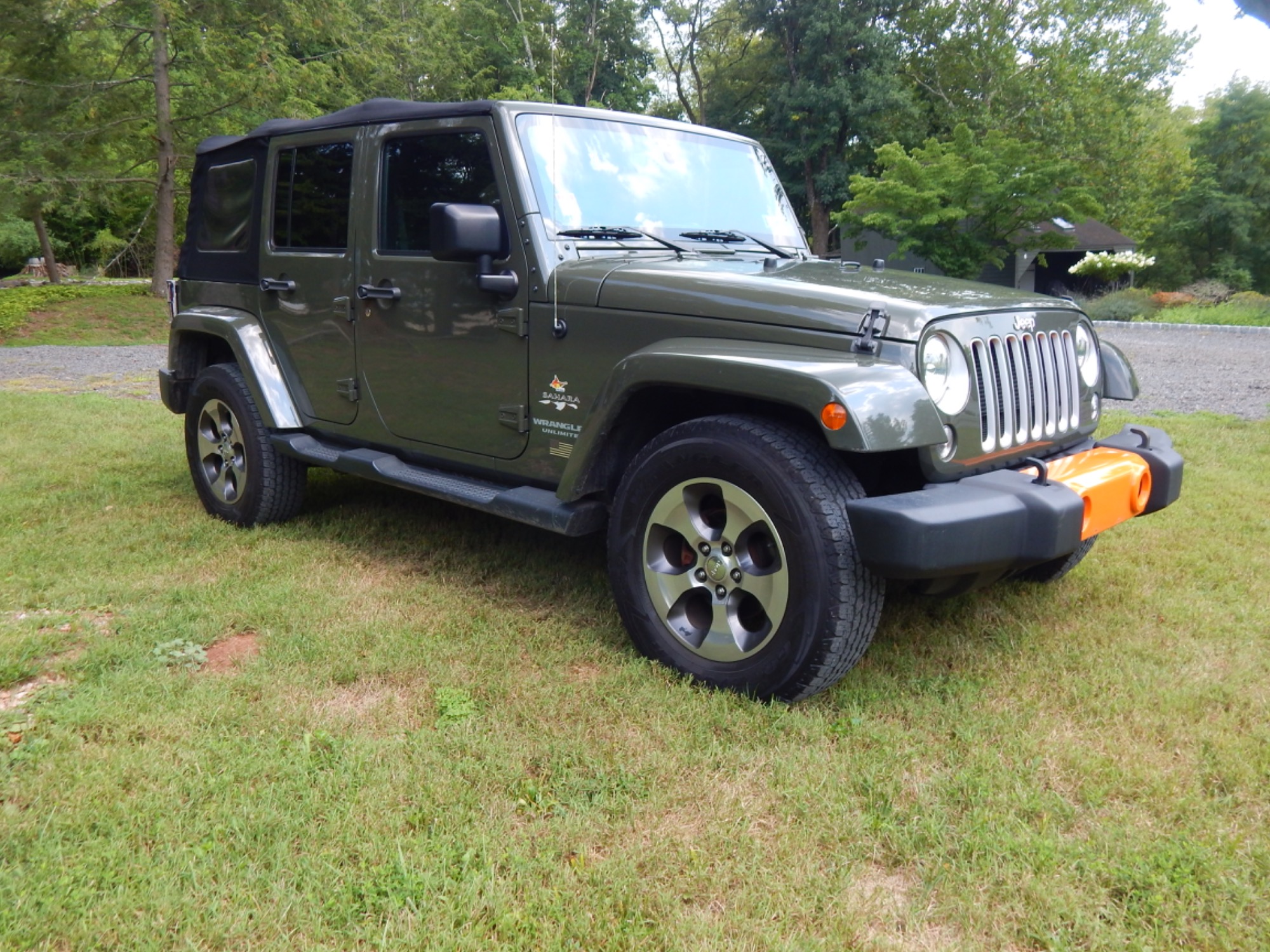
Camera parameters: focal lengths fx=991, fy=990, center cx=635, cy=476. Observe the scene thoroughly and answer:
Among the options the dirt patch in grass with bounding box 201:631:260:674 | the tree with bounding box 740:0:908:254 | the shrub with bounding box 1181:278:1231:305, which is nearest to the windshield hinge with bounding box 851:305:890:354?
the dirt patch in grass with bounding box 201:631:260:674

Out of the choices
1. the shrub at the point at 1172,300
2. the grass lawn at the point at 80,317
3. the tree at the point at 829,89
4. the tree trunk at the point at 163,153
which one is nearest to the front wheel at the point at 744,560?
the grass lawn at the point at 80,317

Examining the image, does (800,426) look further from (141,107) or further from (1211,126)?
(1211,126)

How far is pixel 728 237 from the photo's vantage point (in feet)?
13.4

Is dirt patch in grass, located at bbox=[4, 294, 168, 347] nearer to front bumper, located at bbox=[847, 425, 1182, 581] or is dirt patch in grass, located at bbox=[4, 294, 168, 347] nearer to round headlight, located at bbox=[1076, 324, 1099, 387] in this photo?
round headlight, located at bbox=[1076, 324, 1099, 387]

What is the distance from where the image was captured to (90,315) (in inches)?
729

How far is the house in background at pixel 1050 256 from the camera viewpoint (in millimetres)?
26281

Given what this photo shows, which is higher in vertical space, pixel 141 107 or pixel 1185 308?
pixel 141 107

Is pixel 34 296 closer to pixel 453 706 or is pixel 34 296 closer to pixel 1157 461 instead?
pixel 453 706

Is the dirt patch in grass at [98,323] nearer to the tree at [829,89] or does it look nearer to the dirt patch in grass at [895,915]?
the dirt patch in grass at [895,915]

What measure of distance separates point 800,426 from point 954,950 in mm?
1535

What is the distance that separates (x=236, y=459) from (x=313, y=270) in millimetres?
1144

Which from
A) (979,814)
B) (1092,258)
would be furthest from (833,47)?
(979,814)

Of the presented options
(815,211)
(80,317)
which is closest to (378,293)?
(80,317)

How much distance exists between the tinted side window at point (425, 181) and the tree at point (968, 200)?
18011mm
